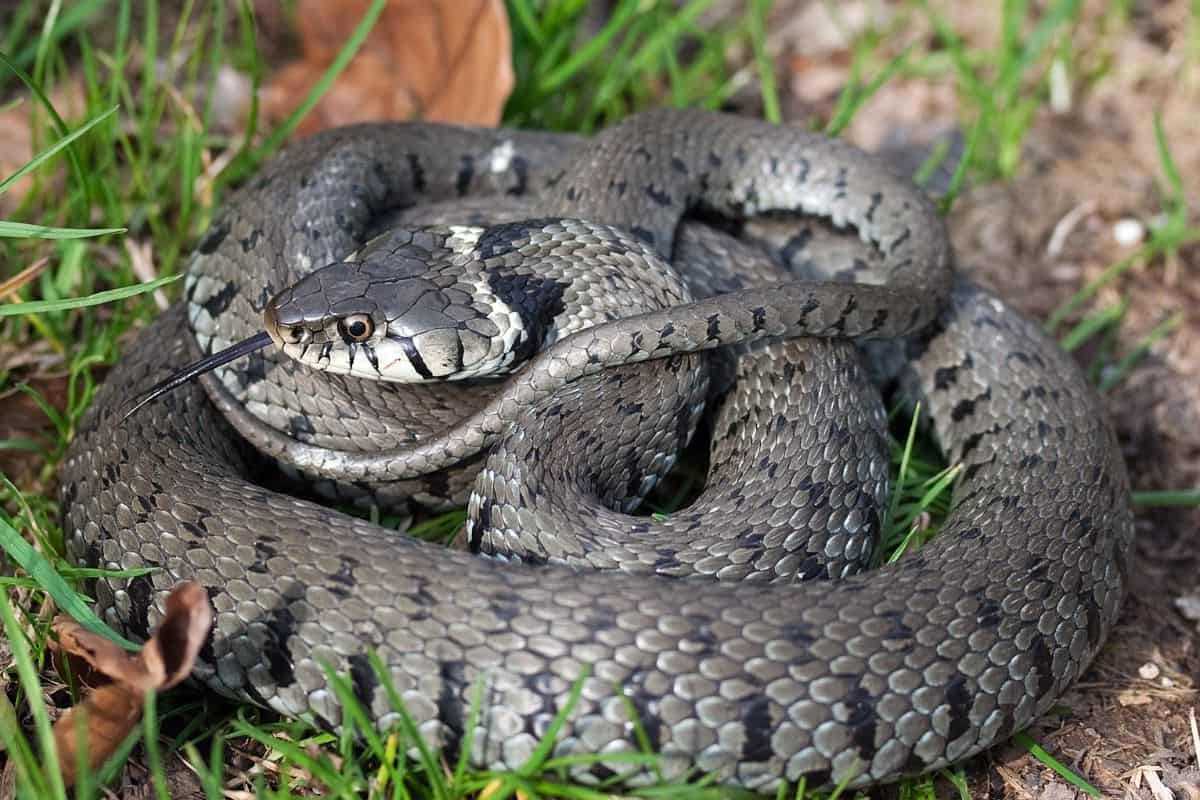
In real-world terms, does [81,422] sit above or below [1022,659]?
above

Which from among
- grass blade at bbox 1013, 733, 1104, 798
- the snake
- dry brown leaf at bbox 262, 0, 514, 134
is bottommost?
grass blade at bbox 1013, 733, 1104, 798

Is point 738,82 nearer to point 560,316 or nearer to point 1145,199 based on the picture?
point 1145,199

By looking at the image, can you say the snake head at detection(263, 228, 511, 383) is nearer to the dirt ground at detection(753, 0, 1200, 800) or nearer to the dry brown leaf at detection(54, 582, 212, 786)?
the dry brown leaf at detection(54, 582, 212, 786)

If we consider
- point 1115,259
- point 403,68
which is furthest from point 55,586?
point 1115,259

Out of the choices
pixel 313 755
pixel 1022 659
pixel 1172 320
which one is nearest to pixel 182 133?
pixel 313 755

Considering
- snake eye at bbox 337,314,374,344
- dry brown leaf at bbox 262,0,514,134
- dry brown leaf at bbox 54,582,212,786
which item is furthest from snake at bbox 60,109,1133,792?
dry brown leaf at bbox 262,0,514,134

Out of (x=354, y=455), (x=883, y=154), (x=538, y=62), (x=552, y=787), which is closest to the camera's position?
(x=552, y=787)
